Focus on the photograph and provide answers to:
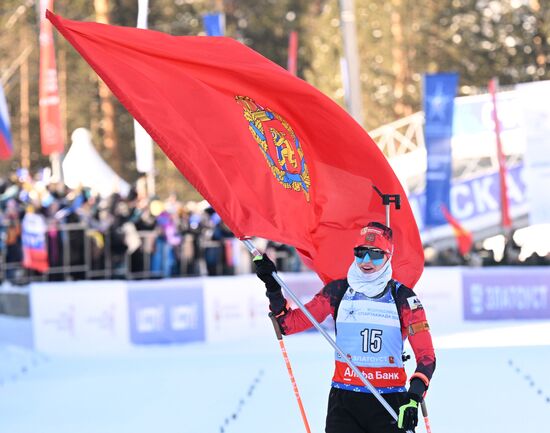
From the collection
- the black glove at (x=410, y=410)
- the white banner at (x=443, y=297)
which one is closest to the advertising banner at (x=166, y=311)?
the white banner at (x=443, y=297)

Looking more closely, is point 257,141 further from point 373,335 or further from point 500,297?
point 500,297

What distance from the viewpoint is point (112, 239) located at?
66.7ft

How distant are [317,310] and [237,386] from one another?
6.88 metres

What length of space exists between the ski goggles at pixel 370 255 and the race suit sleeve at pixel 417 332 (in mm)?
253

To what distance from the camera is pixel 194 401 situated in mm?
13102

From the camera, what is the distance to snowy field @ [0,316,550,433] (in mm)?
11555

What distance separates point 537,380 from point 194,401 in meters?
3.43

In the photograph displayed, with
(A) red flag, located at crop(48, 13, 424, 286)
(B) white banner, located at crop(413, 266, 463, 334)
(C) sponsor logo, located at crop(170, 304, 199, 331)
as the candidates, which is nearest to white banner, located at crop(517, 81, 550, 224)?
(B) white banner, located at crop(413, 266, 463, 334)

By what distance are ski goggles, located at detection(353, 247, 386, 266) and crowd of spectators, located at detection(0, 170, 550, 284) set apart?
1293cm

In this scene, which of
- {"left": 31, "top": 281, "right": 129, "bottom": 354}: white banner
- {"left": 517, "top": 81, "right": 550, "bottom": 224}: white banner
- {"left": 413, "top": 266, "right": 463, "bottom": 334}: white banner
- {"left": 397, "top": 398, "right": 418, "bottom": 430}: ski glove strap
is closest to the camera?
{"left": 397, "top": 398, "right": 418, "bottom": 430}: ski glove strap

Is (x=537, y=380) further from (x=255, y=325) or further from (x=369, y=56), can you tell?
(x=369, y=56)

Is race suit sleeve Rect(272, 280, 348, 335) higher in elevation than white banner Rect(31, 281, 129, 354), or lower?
higher

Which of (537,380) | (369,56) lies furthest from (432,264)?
(369,56)

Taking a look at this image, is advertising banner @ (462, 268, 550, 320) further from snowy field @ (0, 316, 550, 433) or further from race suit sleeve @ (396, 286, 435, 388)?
race suit sleeve @ (396, 286, 435, 388)
